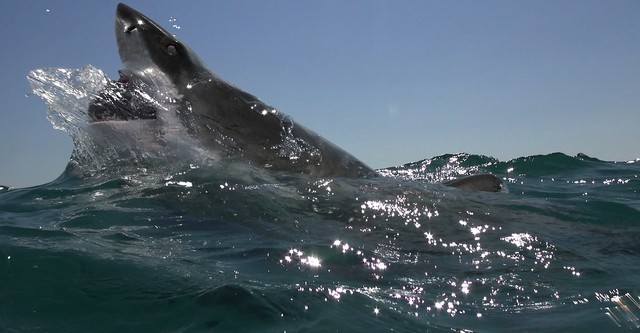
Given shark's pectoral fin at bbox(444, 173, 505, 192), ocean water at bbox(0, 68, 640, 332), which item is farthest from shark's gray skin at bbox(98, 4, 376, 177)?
shark's pectoral fin at bbox(444, 173, 505, 192)

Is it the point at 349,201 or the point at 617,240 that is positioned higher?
the point at 349,201

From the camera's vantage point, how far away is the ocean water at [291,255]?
9.20 feet

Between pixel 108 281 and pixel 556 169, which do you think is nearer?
pixel 108 281

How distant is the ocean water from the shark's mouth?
0.51 ft

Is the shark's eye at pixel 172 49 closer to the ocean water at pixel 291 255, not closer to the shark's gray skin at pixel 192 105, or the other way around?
the shark's gray skin at pixel 192 105

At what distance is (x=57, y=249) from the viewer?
3.55 meters

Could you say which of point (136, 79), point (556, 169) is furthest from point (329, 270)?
point (556, 169)

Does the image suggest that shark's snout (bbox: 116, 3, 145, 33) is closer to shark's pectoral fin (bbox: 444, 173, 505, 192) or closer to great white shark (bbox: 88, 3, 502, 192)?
great white shark (bbox: 88, 3, 502, 192)

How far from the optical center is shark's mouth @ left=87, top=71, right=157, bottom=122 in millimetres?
5262

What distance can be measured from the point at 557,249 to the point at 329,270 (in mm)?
1584

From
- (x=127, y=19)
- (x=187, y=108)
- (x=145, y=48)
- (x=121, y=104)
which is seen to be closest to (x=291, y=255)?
(x=187, y=108)

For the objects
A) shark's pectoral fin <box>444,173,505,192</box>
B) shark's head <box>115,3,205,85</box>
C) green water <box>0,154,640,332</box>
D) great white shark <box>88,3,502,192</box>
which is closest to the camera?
green water <box>0,154,640,332</box>

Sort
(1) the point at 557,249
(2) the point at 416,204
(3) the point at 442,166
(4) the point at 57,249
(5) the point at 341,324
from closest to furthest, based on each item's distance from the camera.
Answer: (5) the point at 341,324, (4) the point at 57,249, (1) the point at 557,249, (2) the point at 416,204, (3) the point at 442,166

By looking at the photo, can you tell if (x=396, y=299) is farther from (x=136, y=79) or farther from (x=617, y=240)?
(x=136, y=79)
